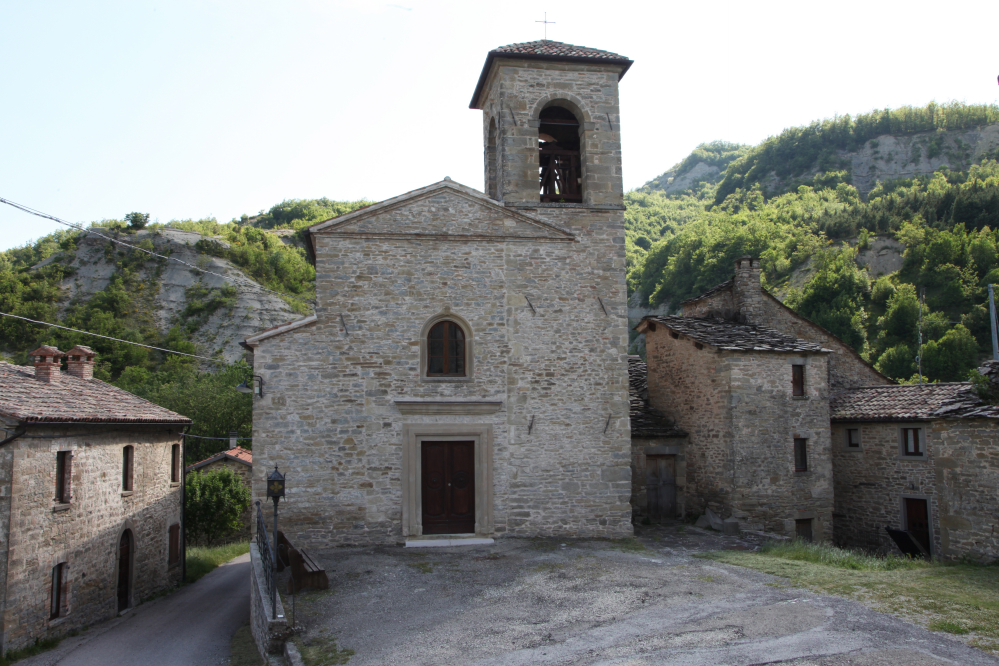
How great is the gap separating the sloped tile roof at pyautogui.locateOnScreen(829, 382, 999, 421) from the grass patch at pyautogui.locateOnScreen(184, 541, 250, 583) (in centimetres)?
2009

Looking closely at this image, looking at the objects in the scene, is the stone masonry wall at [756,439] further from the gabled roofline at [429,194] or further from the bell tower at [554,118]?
the gabled roofline at [429,194]

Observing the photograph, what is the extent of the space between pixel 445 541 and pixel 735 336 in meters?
9.46

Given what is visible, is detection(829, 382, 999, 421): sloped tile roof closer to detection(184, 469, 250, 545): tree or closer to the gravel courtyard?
the gravel courtyard

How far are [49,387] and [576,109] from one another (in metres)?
13.3

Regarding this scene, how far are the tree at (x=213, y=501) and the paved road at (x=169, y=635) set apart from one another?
6.48m

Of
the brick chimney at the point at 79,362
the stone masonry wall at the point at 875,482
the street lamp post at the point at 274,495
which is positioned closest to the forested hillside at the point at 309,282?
the brick chimney at the point at 79,362

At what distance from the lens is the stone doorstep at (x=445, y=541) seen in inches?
510

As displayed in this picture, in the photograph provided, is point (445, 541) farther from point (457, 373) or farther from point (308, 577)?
point (308, 577)

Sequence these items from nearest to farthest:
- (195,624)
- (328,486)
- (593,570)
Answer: (593,570) → (328,486) → (195,624)

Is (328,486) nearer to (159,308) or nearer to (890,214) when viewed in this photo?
(159,308)

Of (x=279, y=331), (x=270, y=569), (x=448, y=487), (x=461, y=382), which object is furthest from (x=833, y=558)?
(x=279, y=331)

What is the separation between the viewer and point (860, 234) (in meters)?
55.8

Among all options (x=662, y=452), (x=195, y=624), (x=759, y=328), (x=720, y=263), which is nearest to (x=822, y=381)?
(x=759, y=328)

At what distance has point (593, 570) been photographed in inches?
427
